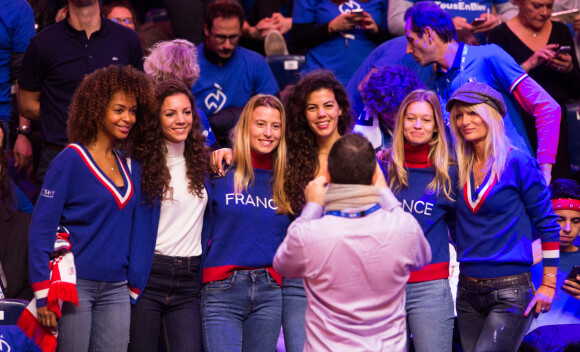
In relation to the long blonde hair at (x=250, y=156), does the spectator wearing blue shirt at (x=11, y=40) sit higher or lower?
higher

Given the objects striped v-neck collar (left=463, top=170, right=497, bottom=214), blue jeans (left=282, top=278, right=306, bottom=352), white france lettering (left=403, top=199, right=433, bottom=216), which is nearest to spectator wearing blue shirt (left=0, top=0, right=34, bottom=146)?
blue jeans (left=282, top=278, right=306, bottom=352)

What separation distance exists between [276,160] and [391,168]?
61 centimetres

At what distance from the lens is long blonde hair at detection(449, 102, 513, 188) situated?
149 inches

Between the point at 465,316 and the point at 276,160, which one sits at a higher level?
the point at 276,160

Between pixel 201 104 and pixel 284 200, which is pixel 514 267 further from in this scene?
pixel 201 104

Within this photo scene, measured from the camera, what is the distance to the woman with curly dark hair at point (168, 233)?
12.3 feet

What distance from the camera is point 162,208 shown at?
12.7 feet

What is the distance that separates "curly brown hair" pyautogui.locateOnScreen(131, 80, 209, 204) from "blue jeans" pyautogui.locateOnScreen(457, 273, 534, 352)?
145 centimetres

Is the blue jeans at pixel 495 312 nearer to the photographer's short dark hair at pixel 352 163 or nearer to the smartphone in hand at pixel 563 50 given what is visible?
the photographer's short dark hair at pixel 352 163

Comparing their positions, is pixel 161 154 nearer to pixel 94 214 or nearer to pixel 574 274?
pixel 94 214

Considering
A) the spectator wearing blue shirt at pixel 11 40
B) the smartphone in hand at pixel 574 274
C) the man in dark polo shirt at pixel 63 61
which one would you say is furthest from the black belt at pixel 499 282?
the spectator wearing blue shirt at pixel 11 40

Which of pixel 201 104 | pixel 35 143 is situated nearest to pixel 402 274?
pixel 201 104

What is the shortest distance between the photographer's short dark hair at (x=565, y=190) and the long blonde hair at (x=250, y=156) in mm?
2099

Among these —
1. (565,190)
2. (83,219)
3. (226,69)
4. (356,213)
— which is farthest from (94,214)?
(565,190)
